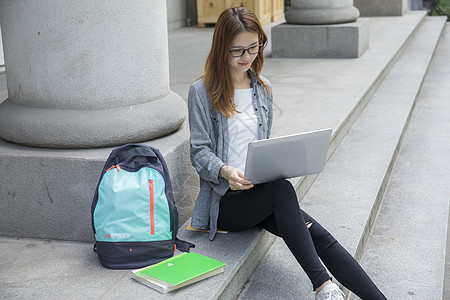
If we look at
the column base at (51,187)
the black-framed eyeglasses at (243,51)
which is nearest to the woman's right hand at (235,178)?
the column base at (51,187)

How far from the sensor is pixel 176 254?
3146mm

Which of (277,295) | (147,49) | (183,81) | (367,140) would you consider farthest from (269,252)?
(183,81)

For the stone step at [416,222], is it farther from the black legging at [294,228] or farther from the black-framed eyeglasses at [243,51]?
the black-framed eyeglasses at [243,51]

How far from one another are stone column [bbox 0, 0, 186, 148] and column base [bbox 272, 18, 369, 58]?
6240 millimetres

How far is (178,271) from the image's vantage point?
2.90 meters

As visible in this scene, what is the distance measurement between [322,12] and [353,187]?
537 centimetres

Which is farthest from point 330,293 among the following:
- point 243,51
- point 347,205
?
point 347,205

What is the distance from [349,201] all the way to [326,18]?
18.5ft

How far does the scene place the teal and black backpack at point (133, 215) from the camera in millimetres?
2943

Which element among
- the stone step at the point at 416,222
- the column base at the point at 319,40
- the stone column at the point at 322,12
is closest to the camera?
the stone step at the point at 416,222

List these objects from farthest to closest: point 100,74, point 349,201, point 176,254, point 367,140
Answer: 1. point 367,140
2. point 349,201
3. point 100,74
4. point 176,254

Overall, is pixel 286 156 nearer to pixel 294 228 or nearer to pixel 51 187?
pixel 294 228

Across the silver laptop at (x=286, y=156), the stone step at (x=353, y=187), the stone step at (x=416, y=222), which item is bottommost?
the stone step at (x=416, y=222)

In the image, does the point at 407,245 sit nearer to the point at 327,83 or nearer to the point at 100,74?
the point at 100,74
